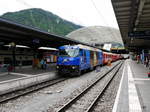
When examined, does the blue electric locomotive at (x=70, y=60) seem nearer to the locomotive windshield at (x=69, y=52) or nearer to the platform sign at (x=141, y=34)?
the locomotive windshield at (x=69, y=52)

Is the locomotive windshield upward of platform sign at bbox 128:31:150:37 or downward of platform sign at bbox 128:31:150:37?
downward

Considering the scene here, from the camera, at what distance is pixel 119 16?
1158 cm

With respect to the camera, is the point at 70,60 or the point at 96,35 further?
the point at 96,35

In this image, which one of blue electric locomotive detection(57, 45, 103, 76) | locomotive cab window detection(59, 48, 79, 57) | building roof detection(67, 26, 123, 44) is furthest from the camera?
building roof detection(67, 26, 123, 44)

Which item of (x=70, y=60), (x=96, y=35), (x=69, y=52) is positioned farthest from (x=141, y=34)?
(x=96, y=35)

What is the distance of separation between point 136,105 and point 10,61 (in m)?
18.0

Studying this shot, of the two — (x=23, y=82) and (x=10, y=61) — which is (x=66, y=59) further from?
(x=10, y=61)

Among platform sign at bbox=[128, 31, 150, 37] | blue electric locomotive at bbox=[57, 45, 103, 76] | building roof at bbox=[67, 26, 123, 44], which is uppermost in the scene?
building roof at bbox=[67, 26, 123, 44]

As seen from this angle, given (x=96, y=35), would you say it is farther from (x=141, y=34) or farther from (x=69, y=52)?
(x=69, y=52)

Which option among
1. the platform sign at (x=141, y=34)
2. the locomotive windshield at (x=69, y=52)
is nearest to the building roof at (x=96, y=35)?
the platform sign at (x=141, y=34)

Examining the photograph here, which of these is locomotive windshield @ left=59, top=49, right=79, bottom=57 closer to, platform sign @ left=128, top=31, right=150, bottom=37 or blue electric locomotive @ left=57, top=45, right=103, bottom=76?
blue electric locomotive @ left=57, top=45, right=103, bottom=76

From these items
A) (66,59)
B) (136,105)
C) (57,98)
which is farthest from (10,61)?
(136,105)

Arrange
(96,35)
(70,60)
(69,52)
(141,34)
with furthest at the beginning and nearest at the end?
1. (96,35)
2. (141,34)
3. (69,52)
4. (70,60)

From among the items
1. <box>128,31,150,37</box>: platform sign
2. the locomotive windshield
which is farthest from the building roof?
the locomotive windshield
